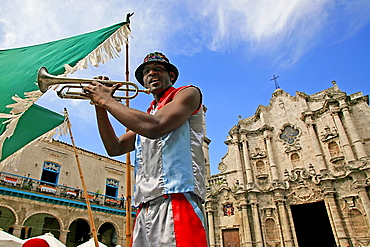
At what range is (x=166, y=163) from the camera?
1.72 meters

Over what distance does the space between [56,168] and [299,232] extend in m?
18.3

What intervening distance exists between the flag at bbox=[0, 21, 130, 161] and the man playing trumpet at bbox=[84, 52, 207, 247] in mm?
1501

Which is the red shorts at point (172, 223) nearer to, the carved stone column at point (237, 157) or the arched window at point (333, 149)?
the arched window at point (333, 149)

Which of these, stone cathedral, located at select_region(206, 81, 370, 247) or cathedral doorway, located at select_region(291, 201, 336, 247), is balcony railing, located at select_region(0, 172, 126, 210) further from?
cathedral doorway, located at select_region(291, 201, 336, 247)

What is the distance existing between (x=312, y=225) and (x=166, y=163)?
21.4 m

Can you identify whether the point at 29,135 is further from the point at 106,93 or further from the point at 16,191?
the point at 16,191

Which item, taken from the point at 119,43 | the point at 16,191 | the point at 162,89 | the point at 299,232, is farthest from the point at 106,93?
the point at 299,232

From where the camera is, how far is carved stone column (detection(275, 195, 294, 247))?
16.9 metres

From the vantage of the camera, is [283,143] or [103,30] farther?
[283,143]

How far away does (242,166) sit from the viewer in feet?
73.7

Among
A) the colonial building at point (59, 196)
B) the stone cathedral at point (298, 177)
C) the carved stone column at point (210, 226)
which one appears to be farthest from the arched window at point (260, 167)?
the colonial building at point (59, 196)

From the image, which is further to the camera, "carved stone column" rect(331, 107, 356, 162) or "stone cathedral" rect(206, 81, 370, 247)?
"carved stone column" rect(331, 107, 356, 162)

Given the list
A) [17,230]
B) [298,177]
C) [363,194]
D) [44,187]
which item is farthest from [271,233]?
[17,230]

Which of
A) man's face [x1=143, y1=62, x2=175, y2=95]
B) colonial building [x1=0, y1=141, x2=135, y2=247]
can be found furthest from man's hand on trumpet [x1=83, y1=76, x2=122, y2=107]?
colonial building [x1=0, y1=141, x2=135, y2=247]
